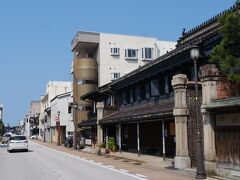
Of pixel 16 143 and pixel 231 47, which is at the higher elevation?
pixel 231 47

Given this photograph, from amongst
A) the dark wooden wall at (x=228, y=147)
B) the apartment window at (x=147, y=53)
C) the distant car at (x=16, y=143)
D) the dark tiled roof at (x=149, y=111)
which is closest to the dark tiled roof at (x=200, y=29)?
the dark tiled roof at (x=149, y=111)

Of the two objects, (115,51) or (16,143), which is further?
(115,51)

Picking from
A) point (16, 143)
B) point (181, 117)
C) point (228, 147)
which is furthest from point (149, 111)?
point (16, 143)

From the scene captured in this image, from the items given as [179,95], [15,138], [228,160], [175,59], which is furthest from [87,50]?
[228,160]

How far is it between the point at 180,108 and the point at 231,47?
6766mm

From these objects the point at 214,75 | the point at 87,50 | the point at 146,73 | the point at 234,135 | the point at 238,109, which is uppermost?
the point at 87,50

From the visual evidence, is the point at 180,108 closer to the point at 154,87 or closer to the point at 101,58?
the point at 154,87

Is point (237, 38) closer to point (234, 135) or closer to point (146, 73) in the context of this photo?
point (234, 135)

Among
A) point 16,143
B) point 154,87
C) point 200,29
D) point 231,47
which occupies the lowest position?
point 16,143

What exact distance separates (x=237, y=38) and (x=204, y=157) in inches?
244

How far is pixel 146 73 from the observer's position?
94.6ft

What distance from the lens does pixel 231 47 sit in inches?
544

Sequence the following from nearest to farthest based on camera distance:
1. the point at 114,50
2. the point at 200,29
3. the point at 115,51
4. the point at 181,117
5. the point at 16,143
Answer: the point at 181,117, the point at 200,29, the point at 16,143, the point at 114,50, the point at 115,51

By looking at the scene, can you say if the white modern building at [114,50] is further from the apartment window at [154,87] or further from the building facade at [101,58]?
the apartment window at [154,87]
